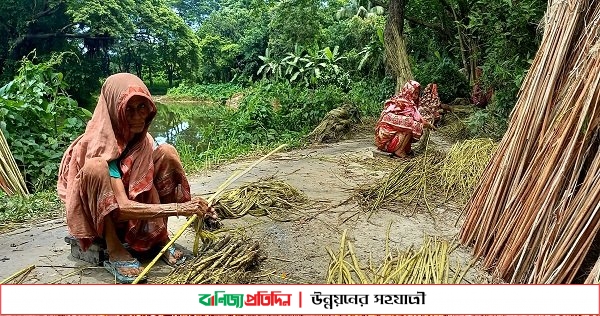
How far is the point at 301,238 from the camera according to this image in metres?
3.06

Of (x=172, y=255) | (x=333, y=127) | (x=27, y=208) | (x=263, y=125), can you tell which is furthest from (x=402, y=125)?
(x=27, y=208)

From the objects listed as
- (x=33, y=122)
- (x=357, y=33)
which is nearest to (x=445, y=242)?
(x=33, y=122)

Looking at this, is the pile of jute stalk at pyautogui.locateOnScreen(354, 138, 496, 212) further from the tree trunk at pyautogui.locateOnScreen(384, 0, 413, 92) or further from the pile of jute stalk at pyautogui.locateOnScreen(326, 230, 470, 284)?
the tree trunk at pyautogui.locateOnScreen(384, 0, 413, 92)

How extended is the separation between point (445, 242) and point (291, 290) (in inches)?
50.5

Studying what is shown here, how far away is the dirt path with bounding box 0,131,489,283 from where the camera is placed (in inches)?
100

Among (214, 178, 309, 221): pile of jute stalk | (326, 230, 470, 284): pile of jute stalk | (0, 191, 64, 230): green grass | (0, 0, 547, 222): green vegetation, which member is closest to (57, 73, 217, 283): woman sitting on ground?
(326, 230, 470, 284): pile of jute stalk

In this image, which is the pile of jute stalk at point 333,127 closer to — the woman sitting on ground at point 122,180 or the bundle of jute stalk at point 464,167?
the bundle of jute stalk at point 464,167

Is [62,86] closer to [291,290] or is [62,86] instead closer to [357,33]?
[291,290]

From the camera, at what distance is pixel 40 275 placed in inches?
99.0

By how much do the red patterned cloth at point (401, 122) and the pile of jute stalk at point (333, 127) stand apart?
1761mm

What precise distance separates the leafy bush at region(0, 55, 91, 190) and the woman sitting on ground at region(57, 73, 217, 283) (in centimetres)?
277

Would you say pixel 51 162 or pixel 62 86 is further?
pixel 62 86

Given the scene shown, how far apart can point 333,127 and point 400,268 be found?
528 cm

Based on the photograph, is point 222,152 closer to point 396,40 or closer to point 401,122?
point 401,122
